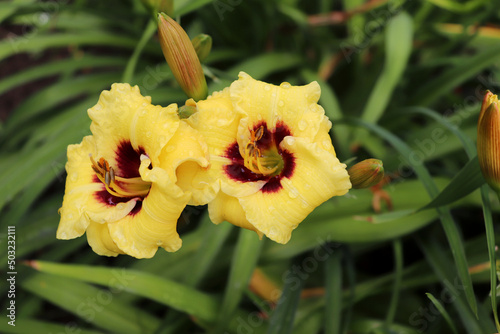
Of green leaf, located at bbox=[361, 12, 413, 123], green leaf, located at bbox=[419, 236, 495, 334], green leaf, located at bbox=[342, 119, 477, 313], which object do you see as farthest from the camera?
green leaf, located at bbox=[361, 12, 413, 123]

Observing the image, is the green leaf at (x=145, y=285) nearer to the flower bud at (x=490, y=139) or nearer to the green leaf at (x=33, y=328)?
the green leaf at (x=33, y=328)

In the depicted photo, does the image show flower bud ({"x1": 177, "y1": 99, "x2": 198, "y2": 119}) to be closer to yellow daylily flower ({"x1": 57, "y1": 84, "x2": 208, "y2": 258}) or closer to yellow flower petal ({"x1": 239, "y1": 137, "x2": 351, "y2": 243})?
yellow daylily flower ({"x1": 57, "y1": 84, "x2": 208, "y2": 258})

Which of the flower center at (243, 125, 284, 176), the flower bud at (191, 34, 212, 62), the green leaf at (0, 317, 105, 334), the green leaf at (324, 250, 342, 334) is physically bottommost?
the green leaf at (0, 317, 105, 334)

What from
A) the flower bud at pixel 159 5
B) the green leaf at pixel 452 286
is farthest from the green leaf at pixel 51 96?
the green leaf at pixel 452 286

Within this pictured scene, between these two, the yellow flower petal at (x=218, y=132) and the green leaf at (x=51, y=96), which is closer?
the yellow flower petal at (x=218, y=132)

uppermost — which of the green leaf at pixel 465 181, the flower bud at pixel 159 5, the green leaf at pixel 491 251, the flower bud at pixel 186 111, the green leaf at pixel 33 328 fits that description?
the flower bud at pixel 159 5

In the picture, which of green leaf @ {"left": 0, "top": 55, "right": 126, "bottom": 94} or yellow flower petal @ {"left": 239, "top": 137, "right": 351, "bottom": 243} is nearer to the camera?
yellow flower petal @ {"left": 239, "top": 137, "right": 351, "bottom": 243}

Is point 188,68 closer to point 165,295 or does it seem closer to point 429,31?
point 165,295

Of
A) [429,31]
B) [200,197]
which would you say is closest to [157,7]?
[200,197]

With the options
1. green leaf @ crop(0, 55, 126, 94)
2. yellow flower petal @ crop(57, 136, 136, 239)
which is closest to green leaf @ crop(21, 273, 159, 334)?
yellow flower petal @ crop(57, 136, 136, 239)
